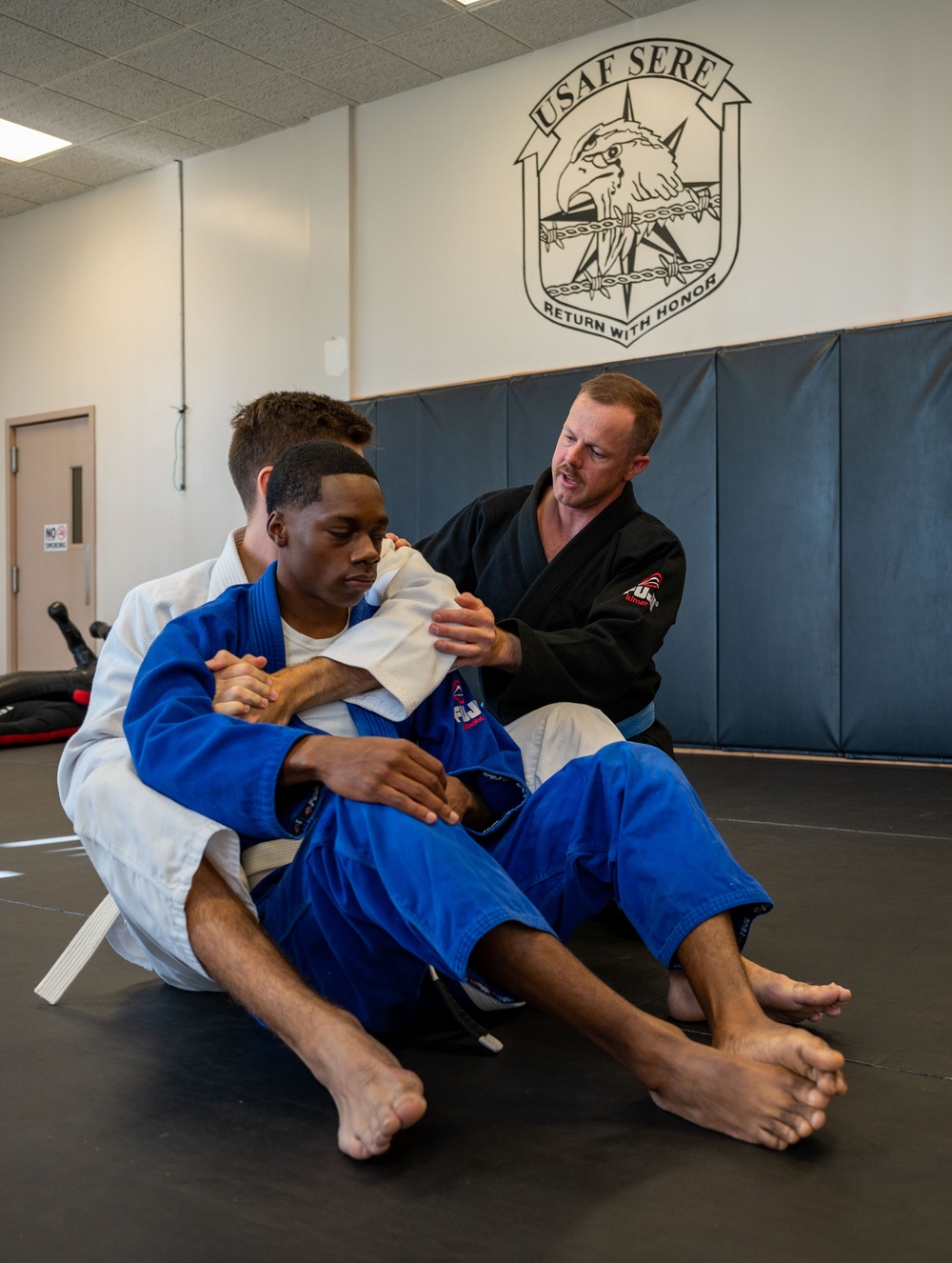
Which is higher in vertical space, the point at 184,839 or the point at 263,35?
the point at 263,35

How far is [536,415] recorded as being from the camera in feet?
18.4

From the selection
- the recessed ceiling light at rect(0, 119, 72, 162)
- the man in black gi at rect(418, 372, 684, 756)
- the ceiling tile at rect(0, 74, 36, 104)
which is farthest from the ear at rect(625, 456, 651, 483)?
the recessed ceiling light at rect(0, 119, 72, 162)

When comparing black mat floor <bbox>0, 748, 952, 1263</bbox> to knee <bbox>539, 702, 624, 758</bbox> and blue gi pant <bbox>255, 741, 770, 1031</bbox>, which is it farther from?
knee <bbox>539, 702, 624, 758</bbox>

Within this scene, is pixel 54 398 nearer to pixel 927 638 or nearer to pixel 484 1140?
pixel 927 638

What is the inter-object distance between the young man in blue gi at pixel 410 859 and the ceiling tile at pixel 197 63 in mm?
4749

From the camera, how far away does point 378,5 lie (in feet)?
17.0

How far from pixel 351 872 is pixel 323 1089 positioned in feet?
0.92

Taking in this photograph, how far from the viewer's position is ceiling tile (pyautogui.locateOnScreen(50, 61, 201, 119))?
231 inches

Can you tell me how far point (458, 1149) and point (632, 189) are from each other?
195 inches

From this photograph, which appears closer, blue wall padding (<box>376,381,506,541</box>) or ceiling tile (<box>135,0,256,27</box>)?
ceiling tile (<box>135,0,256,27</box>)

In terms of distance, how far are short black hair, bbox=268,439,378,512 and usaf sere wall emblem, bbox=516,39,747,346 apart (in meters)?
3.98

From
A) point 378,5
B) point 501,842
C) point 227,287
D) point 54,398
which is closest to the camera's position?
point 501,842

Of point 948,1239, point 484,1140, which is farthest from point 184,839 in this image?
point 948,1239

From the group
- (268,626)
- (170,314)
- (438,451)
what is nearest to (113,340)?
(170,314)
